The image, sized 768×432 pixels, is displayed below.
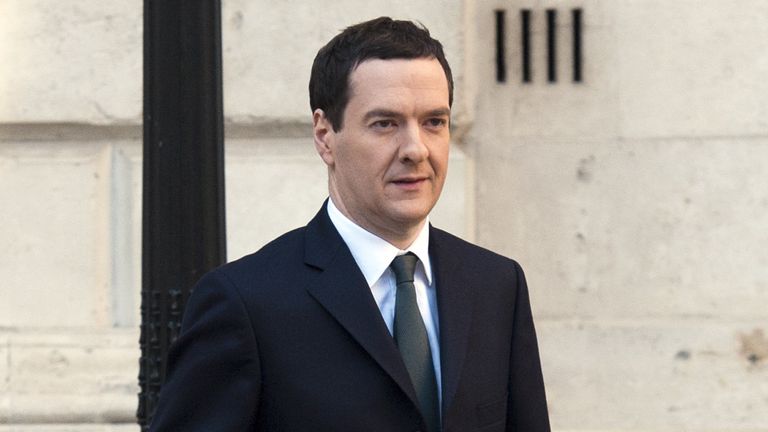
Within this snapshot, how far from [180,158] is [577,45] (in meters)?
2.90

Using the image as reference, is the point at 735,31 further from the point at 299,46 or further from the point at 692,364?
the point at 299,46

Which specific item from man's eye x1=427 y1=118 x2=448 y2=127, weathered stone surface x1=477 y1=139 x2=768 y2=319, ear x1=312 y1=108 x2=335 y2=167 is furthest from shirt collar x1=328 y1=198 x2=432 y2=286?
weathered stone surface x1=477 y1=139 x2=768 y2=319

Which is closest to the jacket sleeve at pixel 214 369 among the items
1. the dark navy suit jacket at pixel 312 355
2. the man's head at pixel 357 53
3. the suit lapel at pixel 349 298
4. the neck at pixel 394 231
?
the dark navy suit jacket at pixel 312 355

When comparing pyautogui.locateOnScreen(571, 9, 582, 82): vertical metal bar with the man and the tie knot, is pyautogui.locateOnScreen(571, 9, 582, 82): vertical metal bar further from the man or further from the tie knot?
the tie knot

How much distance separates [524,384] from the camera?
8.72ft

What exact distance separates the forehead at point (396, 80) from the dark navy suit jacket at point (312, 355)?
0.90 ft

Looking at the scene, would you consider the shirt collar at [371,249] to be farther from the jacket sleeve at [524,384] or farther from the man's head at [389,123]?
the jacket sleeve at [524,384]

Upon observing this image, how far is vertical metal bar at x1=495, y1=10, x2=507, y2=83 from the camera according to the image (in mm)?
6027

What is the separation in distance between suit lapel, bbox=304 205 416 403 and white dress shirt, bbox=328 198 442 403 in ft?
0.07

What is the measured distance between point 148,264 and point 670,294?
119 inches

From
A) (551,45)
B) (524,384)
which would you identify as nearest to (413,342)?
(524,384)

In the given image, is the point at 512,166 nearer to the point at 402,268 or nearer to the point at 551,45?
the point at 551,45

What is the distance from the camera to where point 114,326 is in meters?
5.98

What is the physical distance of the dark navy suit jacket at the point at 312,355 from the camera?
2.43m
